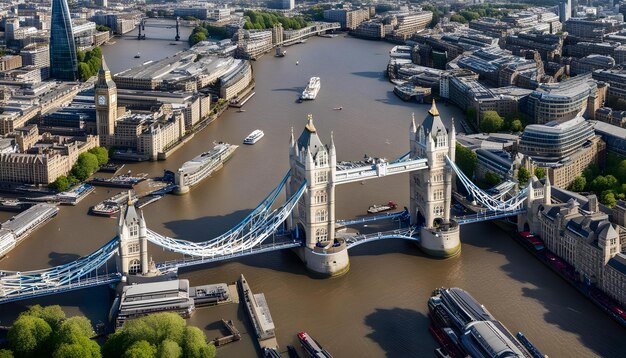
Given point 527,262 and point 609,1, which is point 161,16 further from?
point 527,262

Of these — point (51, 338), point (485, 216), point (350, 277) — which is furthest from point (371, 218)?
point (51, 338)

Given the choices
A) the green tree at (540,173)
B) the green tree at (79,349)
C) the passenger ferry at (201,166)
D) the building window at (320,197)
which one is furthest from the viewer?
the passenger ferry at (201,166)

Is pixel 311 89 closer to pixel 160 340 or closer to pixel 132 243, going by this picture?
pixel 132 243

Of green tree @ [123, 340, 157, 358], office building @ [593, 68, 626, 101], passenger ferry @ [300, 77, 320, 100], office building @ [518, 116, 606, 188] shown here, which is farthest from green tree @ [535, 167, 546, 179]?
passenger ferry @ [300, 77, 320, 100]

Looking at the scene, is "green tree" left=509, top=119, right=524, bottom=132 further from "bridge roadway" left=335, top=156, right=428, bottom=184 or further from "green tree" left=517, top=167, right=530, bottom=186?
"bridge roadway" left=335, top=156, right=428, bottom=184

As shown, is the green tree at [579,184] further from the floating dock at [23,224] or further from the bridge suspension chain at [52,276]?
the floating dock at [23,224]

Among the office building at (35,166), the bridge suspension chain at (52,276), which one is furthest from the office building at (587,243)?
the office building at (35,166)

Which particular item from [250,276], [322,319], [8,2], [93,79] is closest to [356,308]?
[322,319]
